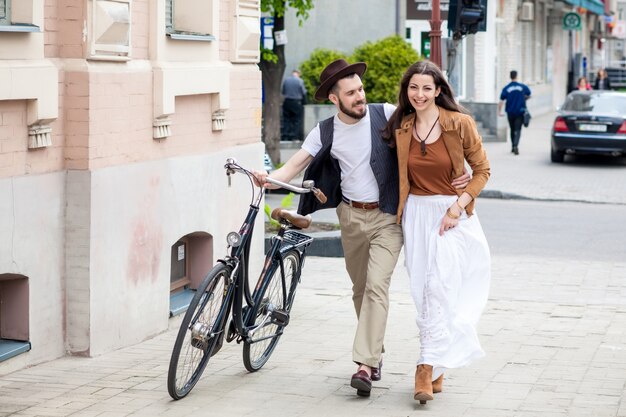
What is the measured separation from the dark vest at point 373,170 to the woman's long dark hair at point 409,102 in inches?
3.0

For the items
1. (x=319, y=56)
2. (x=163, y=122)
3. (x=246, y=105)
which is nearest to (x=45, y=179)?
(x=163, y=122)

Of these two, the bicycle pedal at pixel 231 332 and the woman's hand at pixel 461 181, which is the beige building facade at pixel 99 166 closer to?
the bicycle pedal at pixel 231 332

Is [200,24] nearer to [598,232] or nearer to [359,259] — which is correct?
[359,259]

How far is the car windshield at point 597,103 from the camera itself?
26.1 metres

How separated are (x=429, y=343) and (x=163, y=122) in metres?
2.91

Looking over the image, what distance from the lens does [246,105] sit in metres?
10.9

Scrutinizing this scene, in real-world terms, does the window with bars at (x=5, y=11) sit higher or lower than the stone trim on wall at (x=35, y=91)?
higher

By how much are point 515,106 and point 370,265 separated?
73.5ft

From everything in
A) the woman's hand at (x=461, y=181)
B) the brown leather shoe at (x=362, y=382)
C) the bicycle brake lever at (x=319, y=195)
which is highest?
the woman's hand at (x=461, y=181)

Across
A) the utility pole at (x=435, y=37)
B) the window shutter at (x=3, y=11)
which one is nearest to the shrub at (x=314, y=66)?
the utility pole at (x=435, y=37)

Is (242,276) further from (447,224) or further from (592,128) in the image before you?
(592,128)

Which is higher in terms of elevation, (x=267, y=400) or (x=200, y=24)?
(x=200, y=24)

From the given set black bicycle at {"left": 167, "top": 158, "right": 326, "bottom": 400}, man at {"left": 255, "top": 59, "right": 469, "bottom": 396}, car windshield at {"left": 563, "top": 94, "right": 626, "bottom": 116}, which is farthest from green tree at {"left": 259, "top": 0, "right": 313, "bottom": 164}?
man at {"left": 255, "top": 59, "right": 469, "bottom": 396}

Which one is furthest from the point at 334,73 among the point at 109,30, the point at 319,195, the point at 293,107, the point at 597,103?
the point at 293,107
